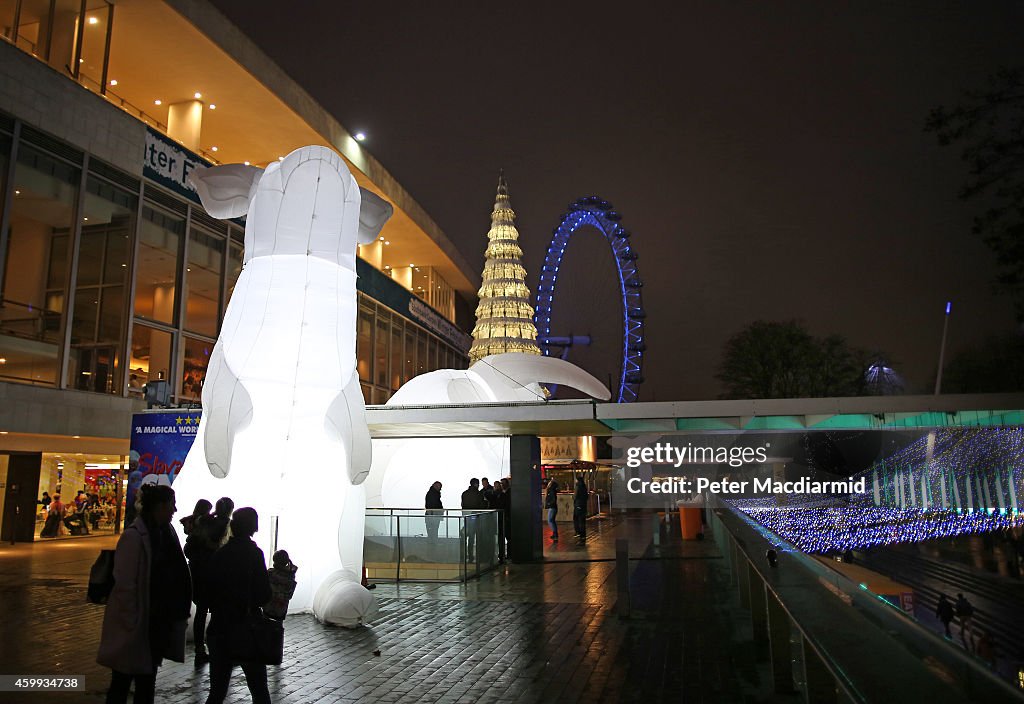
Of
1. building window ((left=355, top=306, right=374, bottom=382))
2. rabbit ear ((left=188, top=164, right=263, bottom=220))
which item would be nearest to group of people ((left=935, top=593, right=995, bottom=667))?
rabbit ear ((left=188, top=164, right=263, bottom=220))

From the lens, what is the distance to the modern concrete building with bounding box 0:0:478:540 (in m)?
20.1

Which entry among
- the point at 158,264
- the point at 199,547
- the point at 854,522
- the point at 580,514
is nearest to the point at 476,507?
the point at 580,514

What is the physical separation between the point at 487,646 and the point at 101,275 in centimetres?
1973

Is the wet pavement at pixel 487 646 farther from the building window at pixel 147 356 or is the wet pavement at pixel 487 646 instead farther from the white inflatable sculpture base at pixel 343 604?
the building window at pixel 147 356

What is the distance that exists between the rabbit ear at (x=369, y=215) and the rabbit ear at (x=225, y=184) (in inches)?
59.7

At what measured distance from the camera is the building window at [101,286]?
22.0 meters

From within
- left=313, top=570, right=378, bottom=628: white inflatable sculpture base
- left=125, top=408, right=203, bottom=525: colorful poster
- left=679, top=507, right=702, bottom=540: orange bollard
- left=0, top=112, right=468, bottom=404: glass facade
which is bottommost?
left=313, top=570, right=378, bottom=628: white inflatable sculpture base

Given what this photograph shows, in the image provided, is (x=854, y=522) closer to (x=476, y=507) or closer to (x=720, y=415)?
(x=720, y=415)

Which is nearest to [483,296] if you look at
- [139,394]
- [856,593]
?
[139,394]

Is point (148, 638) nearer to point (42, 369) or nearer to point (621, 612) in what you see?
point (621, 612)

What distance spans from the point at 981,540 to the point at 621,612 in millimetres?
9239

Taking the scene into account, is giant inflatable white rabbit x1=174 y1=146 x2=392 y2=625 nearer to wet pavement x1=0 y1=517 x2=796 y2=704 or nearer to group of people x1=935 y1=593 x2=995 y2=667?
wet pavement x1=0 y1=517 x2=796 y2=704

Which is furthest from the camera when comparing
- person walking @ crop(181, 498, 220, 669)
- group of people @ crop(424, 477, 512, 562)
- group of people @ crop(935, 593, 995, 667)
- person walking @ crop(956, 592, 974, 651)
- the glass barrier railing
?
group of people @ crop(424, 477, 512, 562)

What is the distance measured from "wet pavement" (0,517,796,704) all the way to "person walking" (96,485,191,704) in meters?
1.79
